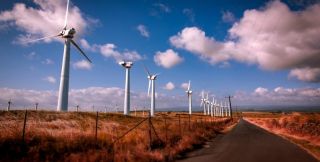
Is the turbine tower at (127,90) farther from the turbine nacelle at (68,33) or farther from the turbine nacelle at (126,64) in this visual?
the turbine nacelle at (68,33)

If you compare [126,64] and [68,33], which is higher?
[68,33]

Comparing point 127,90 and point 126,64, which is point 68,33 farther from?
point 126,64

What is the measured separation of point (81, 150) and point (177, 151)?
608cm

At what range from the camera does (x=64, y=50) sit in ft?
142

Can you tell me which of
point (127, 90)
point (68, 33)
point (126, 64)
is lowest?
point (127, 90)

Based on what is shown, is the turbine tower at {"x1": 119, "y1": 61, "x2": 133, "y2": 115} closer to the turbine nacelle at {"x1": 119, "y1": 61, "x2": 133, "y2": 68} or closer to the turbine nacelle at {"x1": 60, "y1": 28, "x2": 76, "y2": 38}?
the turbine nacelle at {"x1": 119, "y1": 61, "x2": 133, "y2": 68}

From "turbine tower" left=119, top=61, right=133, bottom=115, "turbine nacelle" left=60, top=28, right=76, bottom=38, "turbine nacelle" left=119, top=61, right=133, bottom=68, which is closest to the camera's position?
"turbine nacelle" left=60, top=28, right=76, bottom=38

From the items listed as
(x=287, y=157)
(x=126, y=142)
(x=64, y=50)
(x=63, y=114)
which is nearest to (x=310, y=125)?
(x=287, y=157)

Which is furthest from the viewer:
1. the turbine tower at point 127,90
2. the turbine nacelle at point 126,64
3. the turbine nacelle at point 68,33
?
the turbine nacelle at point 126,64

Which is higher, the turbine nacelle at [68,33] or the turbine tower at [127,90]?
the turbine nacelle at [68,33]

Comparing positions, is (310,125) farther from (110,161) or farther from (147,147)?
(110,161)

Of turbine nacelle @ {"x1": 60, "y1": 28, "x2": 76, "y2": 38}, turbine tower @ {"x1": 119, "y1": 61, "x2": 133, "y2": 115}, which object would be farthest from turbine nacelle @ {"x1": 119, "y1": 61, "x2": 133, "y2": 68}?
turbine nacelle @ {"x1": 60, "y1": 28, "x2": 76, "y2": 38}

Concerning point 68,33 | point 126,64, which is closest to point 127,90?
point 126,64

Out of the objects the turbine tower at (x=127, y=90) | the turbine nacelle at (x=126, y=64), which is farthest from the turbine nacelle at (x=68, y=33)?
the turbine nacelle at (x=126, y=64)
